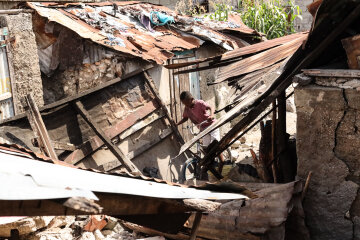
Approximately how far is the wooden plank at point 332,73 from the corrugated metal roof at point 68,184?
178cm

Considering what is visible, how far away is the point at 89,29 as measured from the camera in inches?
373

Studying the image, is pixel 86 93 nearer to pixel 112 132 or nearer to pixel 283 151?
pixel 112 132

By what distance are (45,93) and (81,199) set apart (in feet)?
23.4

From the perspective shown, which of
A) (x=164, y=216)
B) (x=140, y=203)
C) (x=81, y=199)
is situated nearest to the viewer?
(x=81, y=199)

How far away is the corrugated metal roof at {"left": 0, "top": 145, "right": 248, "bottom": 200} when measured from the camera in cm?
272

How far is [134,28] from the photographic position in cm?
1084

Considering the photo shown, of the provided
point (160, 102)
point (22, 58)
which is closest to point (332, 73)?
point (22, 58)

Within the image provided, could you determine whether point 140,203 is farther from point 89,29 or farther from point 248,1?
point 248,1

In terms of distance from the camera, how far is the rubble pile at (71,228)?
683cm

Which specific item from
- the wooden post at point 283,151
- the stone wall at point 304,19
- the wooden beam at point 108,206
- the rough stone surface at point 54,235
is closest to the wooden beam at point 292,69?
the wooden post at point 283,151

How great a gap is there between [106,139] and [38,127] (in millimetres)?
1267

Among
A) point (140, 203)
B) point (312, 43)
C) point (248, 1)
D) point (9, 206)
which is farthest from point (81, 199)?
point (248, 1)

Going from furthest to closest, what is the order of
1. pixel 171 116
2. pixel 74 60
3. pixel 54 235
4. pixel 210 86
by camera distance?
pixel 210 86
pixel 171 116
pixel 74 60
pixel 54 235

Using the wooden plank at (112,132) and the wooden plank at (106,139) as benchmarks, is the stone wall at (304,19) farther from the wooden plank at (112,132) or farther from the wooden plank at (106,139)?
the wooden plank at (106,139)
